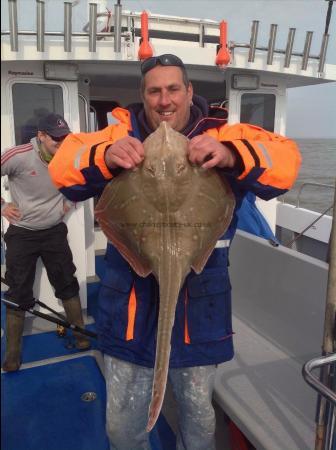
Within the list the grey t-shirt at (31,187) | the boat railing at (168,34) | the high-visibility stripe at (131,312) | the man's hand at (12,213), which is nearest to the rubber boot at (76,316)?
the grey t-shirt at (31,187)

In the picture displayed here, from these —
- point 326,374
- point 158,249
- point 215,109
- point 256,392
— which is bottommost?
point 256,392

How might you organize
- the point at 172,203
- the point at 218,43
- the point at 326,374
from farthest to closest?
1. the point at 218,43
2. the point at 326,374
3. the point at 172,203

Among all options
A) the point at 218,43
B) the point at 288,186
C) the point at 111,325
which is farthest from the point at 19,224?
the point at 218,43

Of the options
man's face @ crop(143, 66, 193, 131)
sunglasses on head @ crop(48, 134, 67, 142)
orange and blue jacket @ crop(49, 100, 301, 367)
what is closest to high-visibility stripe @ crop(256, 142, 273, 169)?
orange and blue jacket @ crop(49, 100, 301, 367)

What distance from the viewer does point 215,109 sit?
2275 mm

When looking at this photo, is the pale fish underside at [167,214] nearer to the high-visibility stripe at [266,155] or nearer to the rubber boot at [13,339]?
the high-visibility stripe at [266,155]

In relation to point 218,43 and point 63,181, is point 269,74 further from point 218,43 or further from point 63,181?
point 63,181

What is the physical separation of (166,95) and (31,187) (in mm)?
2745

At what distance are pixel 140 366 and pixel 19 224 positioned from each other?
2.74 m

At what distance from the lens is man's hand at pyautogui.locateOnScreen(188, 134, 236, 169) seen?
1.67 m

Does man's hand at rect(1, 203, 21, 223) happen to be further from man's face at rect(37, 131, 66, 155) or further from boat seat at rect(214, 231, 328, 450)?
boat seat at rect(214, 231, 328, 450)

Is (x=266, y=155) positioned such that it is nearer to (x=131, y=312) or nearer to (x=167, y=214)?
(x=167, y=214)

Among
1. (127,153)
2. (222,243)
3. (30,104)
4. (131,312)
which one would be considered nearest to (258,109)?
(30,104)

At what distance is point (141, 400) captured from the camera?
7.43 feet
